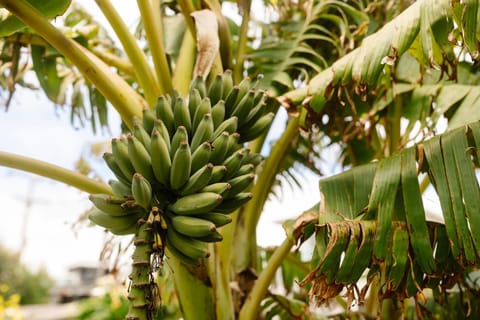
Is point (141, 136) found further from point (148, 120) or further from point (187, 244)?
point (187, 244)

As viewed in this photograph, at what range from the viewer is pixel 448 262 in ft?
3.24

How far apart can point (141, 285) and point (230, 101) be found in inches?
17.0

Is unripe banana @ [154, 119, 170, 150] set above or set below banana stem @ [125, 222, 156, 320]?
above

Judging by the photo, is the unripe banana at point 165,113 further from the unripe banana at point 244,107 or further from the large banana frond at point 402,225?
the large banana frond at point 402,225

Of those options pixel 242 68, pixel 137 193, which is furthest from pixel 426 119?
pixel 137 193

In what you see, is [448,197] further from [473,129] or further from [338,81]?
[338,81]

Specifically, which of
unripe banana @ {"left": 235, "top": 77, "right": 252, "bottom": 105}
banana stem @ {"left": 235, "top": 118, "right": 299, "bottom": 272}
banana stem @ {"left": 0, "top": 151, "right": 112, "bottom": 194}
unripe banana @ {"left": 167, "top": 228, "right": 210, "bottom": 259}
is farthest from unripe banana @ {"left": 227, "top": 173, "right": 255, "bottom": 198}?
banana stem @ {"left": 235, "top": 118, "right": 299, "bottom": 272}

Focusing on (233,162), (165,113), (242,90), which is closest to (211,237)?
(233,162)

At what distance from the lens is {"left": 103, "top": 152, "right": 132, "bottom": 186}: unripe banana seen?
81 centimetres

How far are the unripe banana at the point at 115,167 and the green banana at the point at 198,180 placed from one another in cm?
11

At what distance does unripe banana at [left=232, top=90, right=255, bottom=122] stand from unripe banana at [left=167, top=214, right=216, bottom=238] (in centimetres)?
29

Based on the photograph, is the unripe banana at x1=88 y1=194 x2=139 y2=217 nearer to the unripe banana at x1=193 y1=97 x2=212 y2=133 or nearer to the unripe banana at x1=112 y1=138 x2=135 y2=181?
the unripe banana at x1=112 y1=138 x2=135 y2=181

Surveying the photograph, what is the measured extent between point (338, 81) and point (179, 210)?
49 centimetres

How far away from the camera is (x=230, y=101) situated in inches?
38.7
